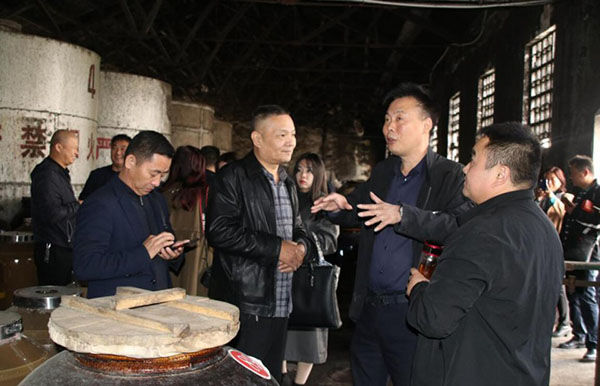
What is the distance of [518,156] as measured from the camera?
222 cm

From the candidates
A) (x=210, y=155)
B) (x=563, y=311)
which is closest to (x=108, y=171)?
(x=210, y=155)

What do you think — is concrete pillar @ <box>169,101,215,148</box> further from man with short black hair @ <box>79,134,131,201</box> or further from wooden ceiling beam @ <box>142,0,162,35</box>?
man with short black hair @ <box>79,134,131,201</box>

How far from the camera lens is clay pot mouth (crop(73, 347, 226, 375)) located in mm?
1636

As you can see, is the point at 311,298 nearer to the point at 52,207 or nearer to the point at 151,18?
the point at 52,207

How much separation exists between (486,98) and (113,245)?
9473 millimetres

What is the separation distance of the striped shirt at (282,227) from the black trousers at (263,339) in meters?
0.09

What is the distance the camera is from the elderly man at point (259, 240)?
3287mm

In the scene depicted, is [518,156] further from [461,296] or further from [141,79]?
[141,79]

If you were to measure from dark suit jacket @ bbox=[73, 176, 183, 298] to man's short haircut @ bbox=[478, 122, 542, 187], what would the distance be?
1823mm

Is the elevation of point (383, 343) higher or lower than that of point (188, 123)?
lower

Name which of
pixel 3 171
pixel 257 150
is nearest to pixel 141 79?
pixel 3 171

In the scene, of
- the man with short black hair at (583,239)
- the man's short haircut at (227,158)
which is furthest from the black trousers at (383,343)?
the man's short haircut at (227,158)

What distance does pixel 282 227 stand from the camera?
140 inches

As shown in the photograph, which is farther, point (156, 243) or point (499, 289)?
point (156, 243)
